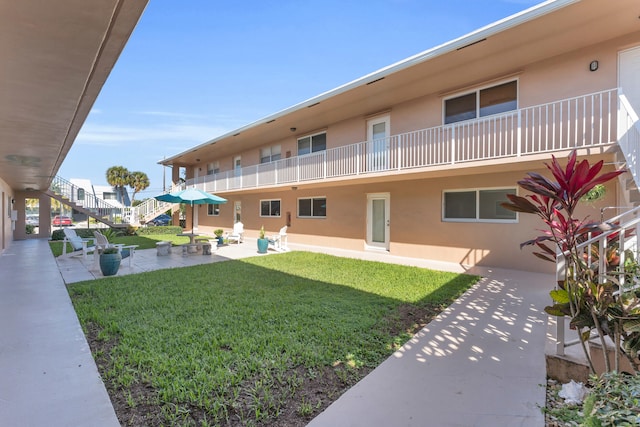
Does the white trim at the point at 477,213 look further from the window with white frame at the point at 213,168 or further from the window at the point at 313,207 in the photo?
the window with white frame at the point at 213,168

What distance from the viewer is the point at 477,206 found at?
9328 millimetres

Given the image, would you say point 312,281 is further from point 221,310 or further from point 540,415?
point 540,415

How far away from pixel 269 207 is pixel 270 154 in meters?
3.13

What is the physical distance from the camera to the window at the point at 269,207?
1677 centimetres

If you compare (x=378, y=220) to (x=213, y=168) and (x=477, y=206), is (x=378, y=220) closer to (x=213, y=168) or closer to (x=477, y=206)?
(x=477, y=206)

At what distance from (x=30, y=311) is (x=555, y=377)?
770cm

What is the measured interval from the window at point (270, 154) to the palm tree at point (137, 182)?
3124 centimetres

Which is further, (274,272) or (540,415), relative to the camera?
(274,272)

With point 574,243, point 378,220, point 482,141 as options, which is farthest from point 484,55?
point 574,243

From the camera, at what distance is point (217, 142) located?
1755 cm

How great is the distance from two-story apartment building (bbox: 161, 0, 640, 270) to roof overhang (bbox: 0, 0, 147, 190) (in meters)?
6.73

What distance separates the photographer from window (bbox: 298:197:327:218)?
14156 millimetres

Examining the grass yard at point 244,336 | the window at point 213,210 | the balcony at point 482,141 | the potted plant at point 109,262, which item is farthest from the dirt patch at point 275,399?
the window at point 213,210

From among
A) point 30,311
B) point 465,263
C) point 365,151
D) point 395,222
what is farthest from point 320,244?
point 30,311
